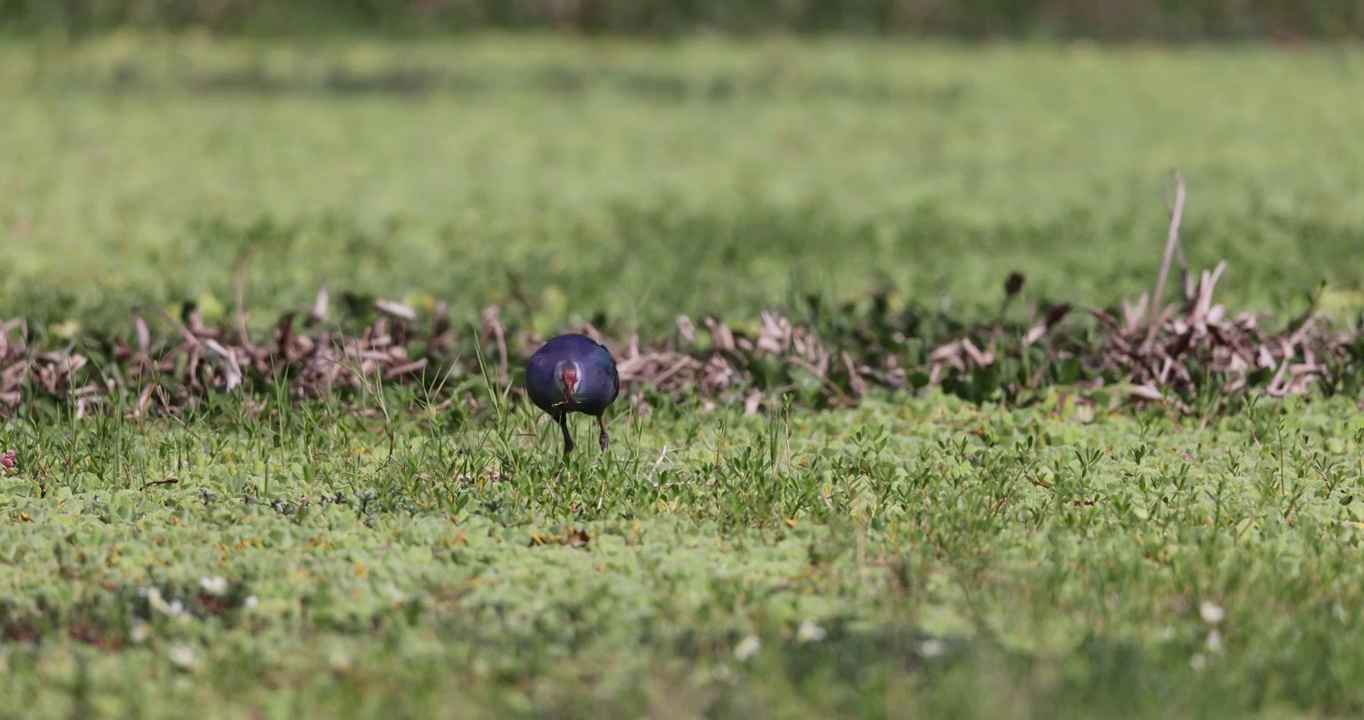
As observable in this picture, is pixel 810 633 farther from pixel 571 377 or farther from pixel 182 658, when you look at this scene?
pixel 182 658

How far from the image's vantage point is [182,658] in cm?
337

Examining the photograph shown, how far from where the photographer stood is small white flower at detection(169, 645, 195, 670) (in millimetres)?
3371

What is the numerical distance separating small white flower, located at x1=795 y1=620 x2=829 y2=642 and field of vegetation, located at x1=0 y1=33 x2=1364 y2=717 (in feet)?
0.04

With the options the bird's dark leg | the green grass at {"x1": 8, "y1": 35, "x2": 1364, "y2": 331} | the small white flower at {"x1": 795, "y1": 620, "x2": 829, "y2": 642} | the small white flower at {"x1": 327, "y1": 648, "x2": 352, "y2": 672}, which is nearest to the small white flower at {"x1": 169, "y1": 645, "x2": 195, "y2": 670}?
the small white flower at {"x1": 327, "y1": 648, "x2": 352, "y2": 672}

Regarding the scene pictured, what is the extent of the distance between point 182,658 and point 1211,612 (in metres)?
1.87

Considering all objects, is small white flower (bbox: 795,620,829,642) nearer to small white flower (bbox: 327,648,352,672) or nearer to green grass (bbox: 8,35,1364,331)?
small white flower (bbox: 327,648,352,672)

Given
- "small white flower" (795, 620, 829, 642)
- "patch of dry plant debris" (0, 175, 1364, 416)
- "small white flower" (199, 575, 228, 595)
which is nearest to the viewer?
"small white flower" (795, 620, 829, 642)

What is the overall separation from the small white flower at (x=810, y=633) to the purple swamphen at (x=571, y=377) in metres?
0.96

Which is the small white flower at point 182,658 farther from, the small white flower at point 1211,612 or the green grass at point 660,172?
the green grass at point 660,172

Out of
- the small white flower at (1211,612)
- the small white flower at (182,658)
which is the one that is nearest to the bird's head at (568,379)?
the small white flower at (182,658)

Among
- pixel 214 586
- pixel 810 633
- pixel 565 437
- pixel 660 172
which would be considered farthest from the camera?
pixel 660 172

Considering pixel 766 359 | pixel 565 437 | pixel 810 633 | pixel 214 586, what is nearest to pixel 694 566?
pixel 810 633

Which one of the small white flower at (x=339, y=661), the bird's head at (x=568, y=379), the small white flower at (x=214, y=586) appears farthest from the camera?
the bird's head at (x=568, y=379)

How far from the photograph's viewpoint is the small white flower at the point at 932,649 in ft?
11.2
